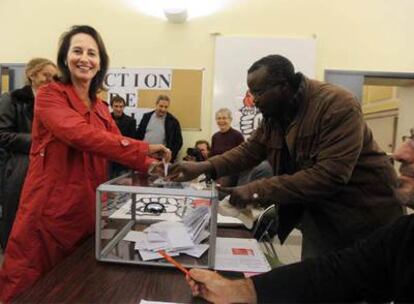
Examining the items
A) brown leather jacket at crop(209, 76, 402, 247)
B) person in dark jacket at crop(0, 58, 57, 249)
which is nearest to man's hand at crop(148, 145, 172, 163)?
brown leather jacket at crop(209, 76, 402, 247)

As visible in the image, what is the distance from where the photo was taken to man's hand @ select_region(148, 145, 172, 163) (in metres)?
1.33

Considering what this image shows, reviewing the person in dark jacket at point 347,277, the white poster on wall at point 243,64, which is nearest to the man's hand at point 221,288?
the person in dark jacket at point 347,277

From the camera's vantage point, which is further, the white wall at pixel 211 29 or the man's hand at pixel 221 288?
the white wall at pixel 211 29

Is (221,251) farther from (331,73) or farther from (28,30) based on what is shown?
(28,30)

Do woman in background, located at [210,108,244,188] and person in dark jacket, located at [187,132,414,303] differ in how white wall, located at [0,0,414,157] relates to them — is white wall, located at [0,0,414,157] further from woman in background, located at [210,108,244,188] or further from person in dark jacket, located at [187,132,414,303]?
person in dark jacket, located at [187,132,414,303]

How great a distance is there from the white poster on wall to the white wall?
0.09 meters

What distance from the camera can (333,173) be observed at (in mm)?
1228

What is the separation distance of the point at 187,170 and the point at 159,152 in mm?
142

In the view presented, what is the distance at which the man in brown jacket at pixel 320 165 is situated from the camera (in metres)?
1.24

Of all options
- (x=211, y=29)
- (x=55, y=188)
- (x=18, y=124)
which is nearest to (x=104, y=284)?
(x=55, y=188)

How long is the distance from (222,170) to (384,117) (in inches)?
209

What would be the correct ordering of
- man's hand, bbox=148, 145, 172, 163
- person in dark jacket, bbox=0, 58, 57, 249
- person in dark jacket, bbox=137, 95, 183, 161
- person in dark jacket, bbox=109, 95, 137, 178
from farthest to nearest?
person in dark jacket, bbox=137, 95, 183, 161, person in dark jacket, bbox=109, 95, 137, 178, person in dark jacket, bbox=0, 58, 57, 249, man's hand, bbox=148, 145, 172, 163

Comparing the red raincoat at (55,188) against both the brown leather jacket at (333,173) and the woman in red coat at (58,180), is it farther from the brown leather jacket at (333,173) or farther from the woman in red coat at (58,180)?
the brown leather jacket at (333,173)

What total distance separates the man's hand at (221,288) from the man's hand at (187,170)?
50 cm
